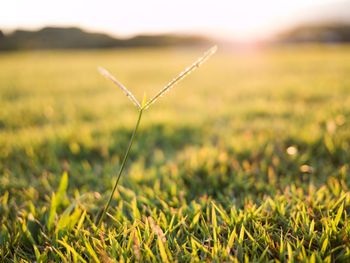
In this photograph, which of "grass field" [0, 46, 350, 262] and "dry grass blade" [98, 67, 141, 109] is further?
"grass field" [0, 46, 350, 262]

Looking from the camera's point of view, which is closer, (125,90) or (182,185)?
(125,90)

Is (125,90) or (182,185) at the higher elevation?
(125,90)

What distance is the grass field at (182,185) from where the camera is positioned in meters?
1.40

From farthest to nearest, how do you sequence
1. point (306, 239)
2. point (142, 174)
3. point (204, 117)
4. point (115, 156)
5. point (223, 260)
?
point (204, 117) → point (115, 156) → point (142, 174) → point (306, 239) → point (223, 260)

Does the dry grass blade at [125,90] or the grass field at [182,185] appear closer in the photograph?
the dry grass blade at [125,90]

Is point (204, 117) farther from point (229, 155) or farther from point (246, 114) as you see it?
point (229, 155)

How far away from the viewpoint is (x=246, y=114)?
4.28 m

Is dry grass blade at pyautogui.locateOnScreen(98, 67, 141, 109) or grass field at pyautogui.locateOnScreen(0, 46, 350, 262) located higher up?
dry grass blade at pyautogui.locateOnScreen(98, 67, 141, 109)

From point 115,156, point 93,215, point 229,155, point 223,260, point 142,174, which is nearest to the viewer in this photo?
point 223,260

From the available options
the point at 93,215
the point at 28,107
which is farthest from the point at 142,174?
the point at 28,107

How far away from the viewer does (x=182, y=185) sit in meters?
2.21

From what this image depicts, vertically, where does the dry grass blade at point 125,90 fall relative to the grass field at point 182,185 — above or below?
above

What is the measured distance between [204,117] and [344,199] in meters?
2.61

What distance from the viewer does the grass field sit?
140 centimetres
